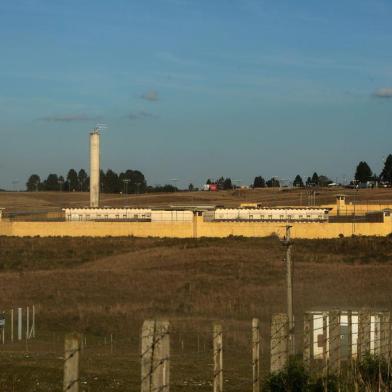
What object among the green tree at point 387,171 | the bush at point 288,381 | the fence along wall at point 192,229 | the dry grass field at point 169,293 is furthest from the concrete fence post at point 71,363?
the green tree at point 387,171

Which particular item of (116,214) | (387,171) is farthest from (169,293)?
(387,171)

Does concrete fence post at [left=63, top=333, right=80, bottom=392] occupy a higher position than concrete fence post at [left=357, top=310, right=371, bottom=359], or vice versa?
concrete fence post at [left=63, top=333, right=80, bottom=392]

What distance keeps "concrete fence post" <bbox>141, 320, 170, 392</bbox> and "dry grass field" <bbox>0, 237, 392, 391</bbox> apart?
7499mm

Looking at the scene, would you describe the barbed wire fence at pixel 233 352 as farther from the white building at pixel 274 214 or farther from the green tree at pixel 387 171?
the green tree at pixel 387 171

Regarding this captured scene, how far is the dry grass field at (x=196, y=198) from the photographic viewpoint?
138875 millimetres

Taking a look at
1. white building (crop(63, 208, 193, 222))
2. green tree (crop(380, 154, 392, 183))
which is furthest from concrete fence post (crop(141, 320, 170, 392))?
green tree (crop(380, 154, 392, 183))

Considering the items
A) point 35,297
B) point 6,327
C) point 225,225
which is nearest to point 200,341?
point 6,327

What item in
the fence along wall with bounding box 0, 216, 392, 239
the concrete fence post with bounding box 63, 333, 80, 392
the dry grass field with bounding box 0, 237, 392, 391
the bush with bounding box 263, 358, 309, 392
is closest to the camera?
the concrete fence post with bounding box 63, 333, 80, 392

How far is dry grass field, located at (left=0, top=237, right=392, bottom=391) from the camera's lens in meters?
19.4

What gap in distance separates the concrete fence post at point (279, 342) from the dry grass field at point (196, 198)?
4670 inches

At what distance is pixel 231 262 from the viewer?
182ft

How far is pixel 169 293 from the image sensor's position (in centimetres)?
4316

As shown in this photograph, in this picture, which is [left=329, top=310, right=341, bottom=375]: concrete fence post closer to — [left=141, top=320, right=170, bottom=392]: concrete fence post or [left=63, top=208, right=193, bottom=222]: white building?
[left=141, top=320, right=170, bottom=392]: concrete fence post

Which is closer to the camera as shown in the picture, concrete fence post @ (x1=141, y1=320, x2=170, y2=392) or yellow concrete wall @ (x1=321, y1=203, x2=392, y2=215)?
concrete fence post @ (x1=141, y1=320, x2=170, y2=392)
